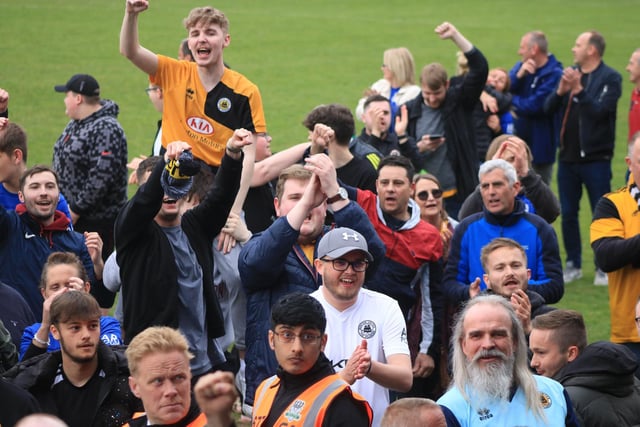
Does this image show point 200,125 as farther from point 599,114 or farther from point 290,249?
point 599,114

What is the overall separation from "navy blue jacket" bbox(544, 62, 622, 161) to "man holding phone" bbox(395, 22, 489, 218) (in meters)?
1.93

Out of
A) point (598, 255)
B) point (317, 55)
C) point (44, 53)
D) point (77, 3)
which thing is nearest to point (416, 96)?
point (598, 255)

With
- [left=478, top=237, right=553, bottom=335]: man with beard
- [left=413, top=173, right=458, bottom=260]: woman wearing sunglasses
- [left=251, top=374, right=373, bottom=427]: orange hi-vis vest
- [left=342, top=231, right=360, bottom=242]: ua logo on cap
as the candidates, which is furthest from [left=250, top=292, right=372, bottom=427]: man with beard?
[left=413, top=173, right=458, bottom=260]: woman wearing sunglasses

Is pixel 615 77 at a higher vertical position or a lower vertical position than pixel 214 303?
higher

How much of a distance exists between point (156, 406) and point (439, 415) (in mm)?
1273

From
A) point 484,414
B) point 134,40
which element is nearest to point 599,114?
point 134,40

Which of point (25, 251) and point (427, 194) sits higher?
point (427, 194)

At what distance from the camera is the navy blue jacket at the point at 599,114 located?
13.0m

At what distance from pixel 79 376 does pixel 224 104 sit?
9.93 feet

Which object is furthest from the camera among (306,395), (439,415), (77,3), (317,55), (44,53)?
(77,3)

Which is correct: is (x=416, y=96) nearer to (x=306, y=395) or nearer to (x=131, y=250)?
(x=131, y=250)

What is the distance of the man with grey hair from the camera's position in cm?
790

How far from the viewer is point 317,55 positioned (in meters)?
28.9

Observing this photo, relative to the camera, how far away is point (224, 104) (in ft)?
27.0
